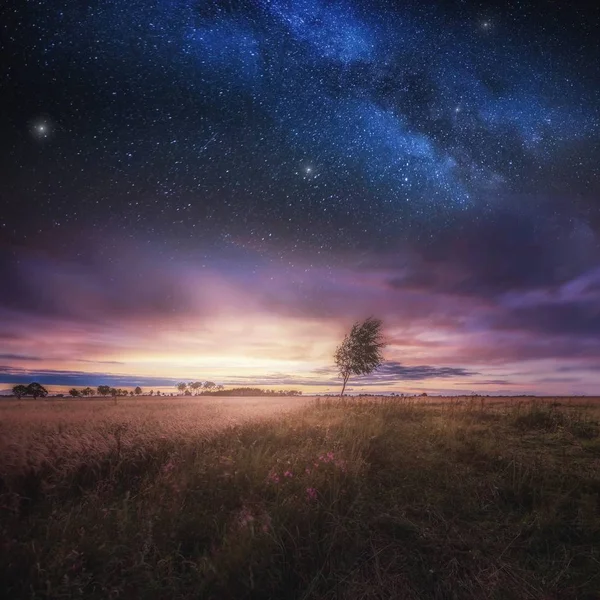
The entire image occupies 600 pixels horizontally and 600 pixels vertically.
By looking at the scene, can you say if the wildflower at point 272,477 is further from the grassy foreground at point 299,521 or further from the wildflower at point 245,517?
the wildflower at point 245,517

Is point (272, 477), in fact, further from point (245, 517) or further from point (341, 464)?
point (341, 464)

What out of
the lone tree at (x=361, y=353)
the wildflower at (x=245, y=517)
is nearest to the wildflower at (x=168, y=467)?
the wildflower at (x=245, y=517)

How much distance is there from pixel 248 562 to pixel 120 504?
8.74ft

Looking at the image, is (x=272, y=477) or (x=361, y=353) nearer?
(x=272, y=477)

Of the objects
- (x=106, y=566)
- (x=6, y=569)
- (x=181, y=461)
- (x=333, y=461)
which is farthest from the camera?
(x=181, y=461)

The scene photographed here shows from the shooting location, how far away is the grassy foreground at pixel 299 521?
4.07m

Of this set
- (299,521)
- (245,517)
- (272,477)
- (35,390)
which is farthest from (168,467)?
(35,390)

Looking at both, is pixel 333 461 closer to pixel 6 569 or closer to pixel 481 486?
pixel 481 486

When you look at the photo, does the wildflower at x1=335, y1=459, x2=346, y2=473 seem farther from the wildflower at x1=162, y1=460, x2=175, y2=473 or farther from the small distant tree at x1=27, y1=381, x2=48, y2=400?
the small distant tree at x1=27, y1=381, x2=48, y2=400

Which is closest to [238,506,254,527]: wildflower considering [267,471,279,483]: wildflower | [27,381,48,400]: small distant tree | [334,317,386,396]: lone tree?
[267,471,279,483]: wildflower

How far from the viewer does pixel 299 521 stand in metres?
4.80

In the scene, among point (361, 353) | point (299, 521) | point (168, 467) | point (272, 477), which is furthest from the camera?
point (361, 353)

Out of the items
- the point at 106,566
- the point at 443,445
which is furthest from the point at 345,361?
the point at 106,566

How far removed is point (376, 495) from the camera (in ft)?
19.9
